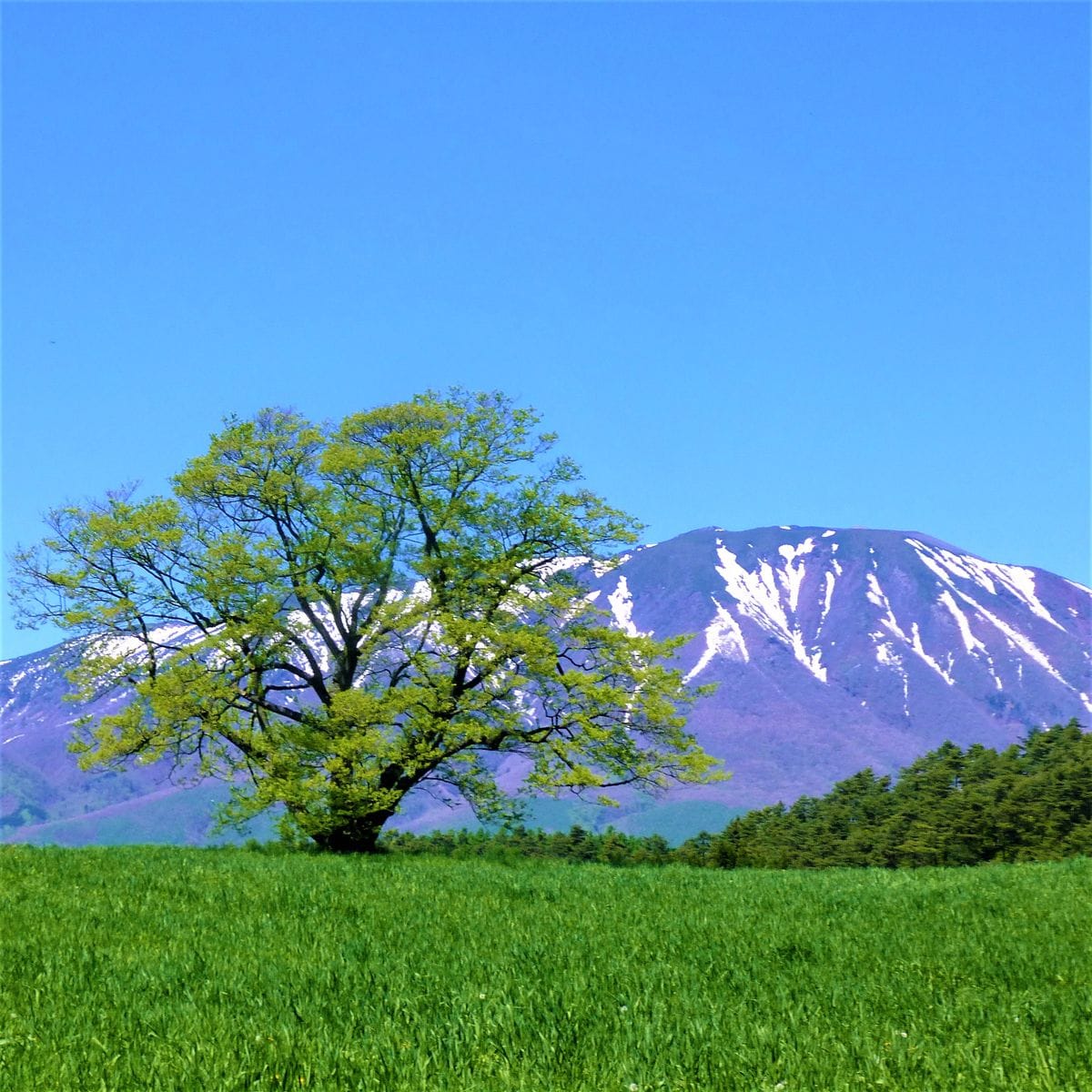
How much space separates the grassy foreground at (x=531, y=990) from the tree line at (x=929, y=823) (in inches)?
1190

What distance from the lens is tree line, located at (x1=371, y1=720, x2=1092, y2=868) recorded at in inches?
2159

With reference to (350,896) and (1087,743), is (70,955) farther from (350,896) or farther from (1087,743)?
(1087,743)

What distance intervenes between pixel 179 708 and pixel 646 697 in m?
12.3

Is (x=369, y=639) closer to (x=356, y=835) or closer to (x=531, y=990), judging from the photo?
(x=356, y=835)

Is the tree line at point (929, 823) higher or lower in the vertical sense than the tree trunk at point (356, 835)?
higher

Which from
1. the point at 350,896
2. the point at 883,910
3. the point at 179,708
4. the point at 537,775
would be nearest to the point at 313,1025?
the point at 350,896

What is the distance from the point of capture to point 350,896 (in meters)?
16.7

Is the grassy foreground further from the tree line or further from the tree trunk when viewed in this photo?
the tree line

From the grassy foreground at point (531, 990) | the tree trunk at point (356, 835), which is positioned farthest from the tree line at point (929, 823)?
the grassy foreground at point (531, 990)

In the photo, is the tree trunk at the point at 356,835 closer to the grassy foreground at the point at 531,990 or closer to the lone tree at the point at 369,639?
the lone tree at the point at 369,639

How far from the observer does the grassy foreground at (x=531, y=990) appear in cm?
737

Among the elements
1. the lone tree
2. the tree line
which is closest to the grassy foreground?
the lone tree

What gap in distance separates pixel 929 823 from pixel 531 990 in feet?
189

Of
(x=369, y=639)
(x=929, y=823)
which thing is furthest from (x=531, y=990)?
(x=929, y=823)
